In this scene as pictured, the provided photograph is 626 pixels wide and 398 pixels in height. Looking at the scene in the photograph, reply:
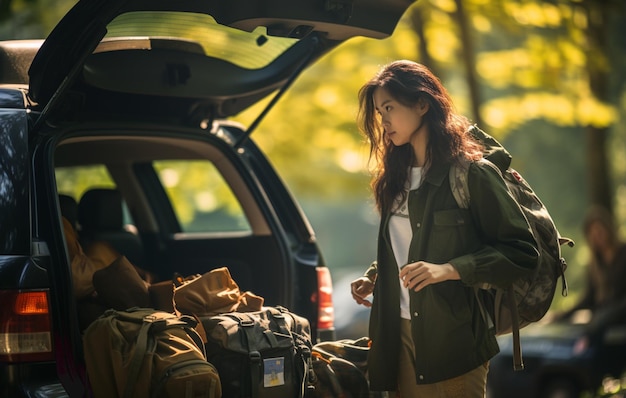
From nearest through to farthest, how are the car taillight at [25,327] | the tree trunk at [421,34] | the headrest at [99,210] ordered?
the car taillight at [25,327]
the headrest at [99,210]
the tree trunk at [421,34]

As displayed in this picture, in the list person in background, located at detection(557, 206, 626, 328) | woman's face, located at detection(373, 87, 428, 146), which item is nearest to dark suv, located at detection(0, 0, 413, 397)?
woman's face, located at detection(373, 87, 428, 146)

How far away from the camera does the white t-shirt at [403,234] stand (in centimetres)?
410

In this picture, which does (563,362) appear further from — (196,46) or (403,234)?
(403,234)

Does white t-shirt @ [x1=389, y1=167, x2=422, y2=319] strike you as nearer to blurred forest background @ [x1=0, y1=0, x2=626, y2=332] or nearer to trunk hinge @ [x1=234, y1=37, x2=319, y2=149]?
trunk hinge @ [x1=234, y1=37, x2=319, y2=149]

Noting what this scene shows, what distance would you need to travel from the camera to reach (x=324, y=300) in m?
5.27

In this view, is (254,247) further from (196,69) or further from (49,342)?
(49,342)

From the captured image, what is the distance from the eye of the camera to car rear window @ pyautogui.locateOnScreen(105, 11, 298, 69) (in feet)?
15.1

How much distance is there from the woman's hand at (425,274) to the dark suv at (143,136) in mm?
1307

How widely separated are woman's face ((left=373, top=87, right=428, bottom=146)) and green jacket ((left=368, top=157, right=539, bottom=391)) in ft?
0.58

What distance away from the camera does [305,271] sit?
210 inches

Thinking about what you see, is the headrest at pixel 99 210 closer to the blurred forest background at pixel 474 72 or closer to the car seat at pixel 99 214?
the car seat at pixel 99 214

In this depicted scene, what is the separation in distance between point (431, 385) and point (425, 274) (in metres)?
0.51

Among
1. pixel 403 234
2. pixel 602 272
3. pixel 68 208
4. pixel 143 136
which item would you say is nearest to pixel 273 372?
pixel 403 234

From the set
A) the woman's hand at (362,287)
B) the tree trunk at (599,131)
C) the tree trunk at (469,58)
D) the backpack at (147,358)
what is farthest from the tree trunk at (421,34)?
the backpack at (147,358)
